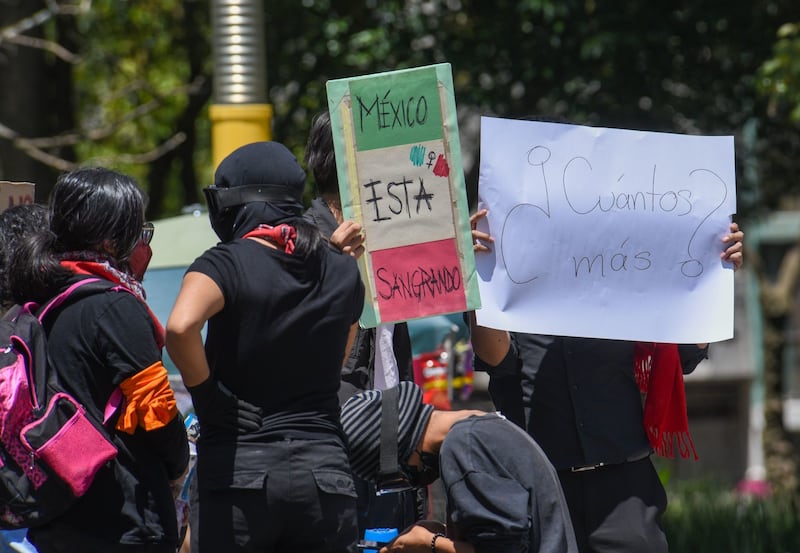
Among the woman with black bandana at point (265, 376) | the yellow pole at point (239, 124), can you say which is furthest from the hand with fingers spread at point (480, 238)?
the yellow pole at point (239, 124)

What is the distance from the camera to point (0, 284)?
3402mm

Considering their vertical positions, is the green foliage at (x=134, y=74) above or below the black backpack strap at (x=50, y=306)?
above

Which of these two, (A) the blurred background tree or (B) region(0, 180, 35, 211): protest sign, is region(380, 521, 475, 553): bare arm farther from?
(A) the blurred background tree

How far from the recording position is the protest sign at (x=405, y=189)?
3164 mm

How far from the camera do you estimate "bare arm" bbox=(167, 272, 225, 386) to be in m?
2.70

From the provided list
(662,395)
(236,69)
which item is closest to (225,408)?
(662,395)

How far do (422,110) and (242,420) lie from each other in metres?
0.97

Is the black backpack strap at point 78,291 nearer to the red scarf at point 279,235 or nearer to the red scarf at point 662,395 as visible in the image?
the red scarf at point 279,235

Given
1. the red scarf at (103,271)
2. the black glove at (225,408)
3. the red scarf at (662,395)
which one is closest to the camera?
the black glove at (225,408)

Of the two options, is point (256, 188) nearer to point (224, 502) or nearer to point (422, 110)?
point (422, 110)

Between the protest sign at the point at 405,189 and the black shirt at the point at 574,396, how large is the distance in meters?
0.37

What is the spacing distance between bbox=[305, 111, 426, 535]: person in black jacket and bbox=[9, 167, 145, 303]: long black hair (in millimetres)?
512

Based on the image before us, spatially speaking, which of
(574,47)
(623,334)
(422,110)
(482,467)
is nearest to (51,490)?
(482,467)

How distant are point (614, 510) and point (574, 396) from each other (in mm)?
336
